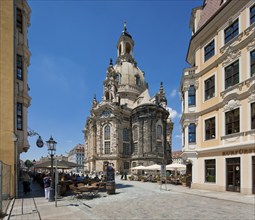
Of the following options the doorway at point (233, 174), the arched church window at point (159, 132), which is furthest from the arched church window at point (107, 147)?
the doorway at point (233, 174)

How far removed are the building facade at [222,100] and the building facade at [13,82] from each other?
15.1m

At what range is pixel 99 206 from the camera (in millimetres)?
14445

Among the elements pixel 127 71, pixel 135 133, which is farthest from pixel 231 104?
pixel 127 71

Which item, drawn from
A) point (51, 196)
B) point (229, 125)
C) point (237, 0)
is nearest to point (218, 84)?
point (229, 125)

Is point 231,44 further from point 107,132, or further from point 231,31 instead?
point 107,132

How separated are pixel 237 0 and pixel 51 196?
19.8 m

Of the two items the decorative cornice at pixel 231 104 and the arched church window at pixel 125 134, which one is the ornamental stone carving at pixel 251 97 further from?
the arched church window at pixel 125 134

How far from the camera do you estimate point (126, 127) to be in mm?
79938

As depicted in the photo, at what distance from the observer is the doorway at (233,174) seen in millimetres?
19219

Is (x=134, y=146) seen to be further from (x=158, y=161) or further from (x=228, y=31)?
(x=228, y=31)

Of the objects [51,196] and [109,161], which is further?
[109,161]

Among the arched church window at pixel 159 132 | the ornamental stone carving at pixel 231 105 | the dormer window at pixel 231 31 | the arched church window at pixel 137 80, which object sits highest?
the arched church window at pixel 137 80

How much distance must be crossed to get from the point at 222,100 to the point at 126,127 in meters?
59.6

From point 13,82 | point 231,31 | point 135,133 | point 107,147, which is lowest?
point 107,147
